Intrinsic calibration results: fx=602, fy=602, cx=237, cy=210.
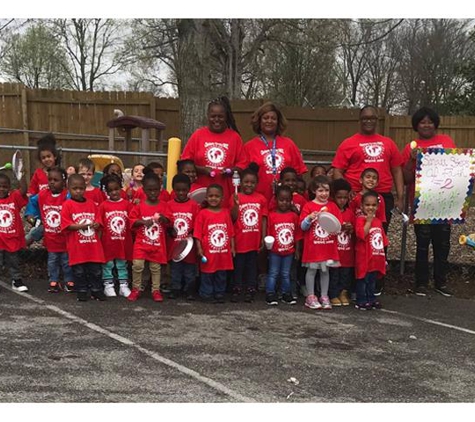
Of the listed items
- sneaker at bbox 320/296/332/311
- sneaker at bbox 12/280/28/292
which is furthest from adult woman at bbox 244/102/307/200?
sneaker at bbox 12/280/28/292

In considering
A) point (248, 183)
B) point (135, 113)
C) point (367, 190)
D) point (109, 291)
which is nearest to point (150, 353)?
point (109, 291)

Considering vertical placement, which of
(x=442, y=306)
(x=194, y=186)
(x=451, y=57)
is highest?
(x=451, y=57)

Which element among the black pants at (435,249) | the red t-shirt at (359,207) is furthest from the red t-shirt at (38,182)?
the black pants at (435,249)

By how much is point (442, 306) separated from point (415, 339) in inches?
54.8

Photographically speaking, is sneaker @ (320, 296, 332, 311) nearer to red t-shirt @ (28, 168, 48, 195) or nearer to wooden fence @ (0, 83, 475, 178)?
red t-shirt @ (28, 168, 48, 195)

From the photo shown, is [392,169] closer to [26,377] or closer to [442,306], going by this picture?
[442,306]

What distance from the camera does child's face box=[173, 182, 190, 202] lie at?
20.3 feet

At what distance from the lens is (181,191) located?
6227 millimetres

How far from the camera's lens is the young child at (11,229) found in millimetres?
6402

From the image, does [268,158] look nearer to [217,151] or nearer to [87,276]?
[217,151]

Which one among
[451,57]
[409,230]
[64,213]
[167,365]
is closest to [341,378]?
[167,365]

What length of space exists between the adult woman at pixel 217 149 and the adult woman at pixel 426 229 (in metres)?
1.96

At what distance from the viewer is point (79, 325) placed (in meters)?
5.25
